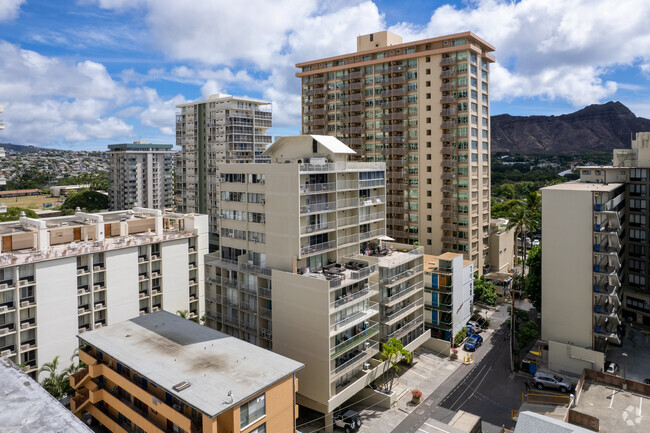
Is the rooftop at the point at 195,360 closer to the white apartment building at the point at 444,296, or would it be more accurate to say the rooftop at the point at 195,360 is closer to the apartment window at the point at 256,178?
the apartment window at the point at 256,178

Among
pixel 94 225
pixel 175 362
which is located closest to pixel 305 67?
pixel 94 225

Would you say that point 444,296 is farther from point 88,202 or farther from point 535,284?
point 88,202

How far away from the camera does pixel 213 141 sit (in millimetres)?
125562

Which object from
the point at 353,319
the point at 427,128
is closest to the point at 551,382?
the point at 353,319

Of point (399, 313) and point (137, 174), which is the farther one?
point (137, 174)

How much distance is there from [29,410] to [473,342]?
52992mm

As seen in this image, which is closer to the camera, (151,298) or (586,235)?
(586,235)

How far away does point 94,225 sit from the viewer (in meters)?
60.1

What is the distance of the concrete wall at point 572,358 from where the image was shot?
2003 inches

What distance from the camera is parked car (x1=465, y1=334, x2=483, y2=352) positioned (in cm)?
6003

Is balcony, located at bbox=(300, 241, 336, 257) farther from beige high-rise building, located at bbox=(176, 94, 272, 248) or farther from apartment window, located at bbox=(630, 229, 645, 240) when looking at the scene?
beige high-rise building, located at bbox=(176, 94, 272, 248)

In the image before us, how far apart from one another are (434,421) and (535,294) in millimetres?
32719

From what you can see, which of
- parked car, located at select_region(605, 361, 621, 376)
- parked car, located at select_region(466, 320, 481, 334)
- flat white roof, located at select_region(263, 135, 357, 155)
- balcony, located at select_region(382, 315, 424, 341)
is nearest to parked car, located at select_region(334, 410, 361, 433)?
balcony, located at select_region(382, 315, 424, 341)

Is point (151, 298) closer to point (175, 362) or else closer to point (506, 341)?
point (175, 362)
